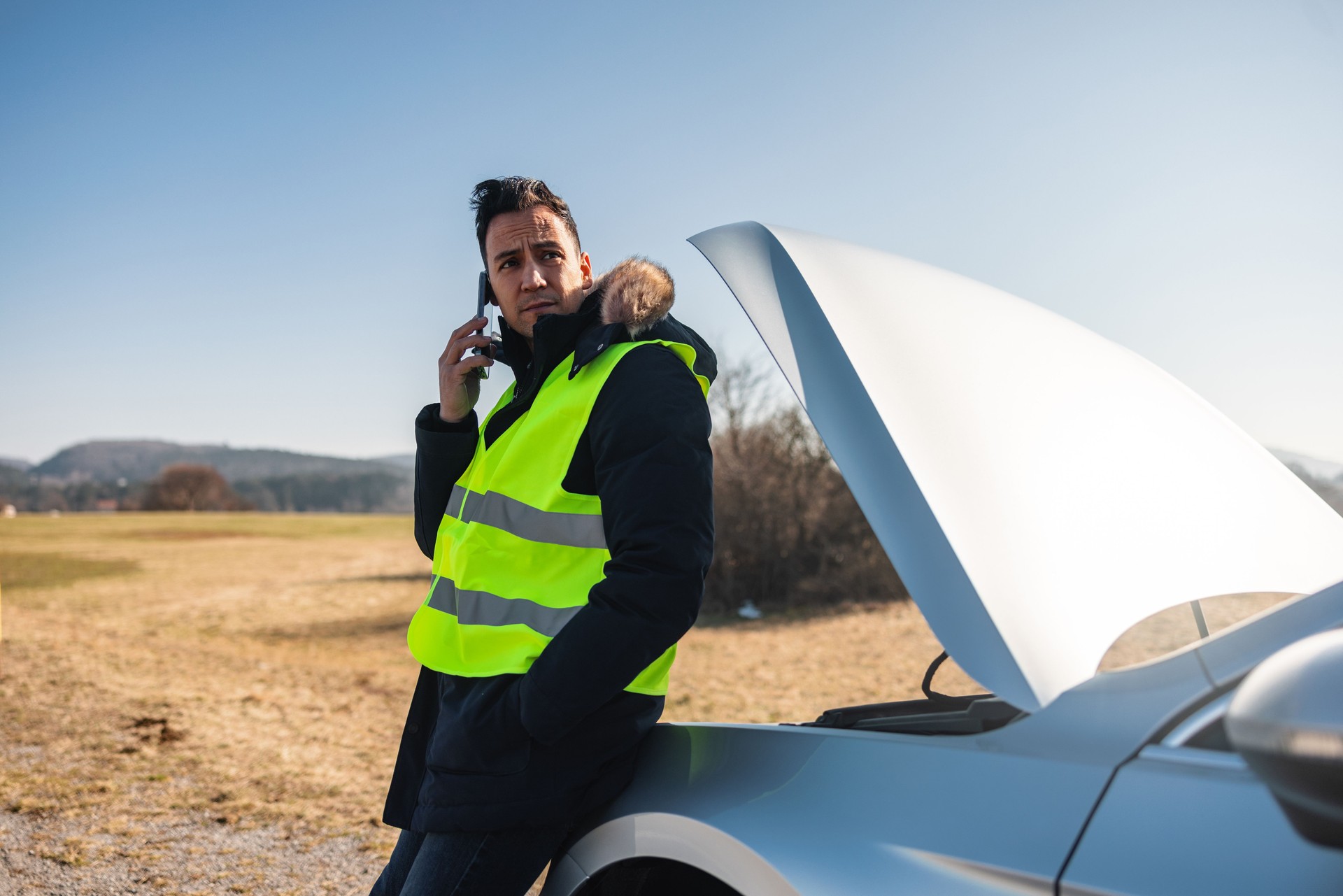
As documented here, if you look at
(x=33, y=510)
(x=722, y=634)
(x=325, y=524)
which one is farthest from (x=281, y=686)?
(x=33, y=510)

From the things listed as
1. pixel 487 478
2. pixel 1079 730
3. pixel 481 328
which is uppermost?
pixel 481 328

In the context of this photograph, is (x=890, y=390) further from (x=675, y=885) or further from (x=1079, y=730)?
(x=675, y=885)

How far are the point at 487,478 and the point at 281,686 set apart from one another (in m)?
6.93

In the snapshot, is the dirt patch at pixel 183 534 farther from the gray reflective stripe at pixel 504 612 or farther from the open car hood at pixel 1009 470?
the open car hood at pixel 1009 470

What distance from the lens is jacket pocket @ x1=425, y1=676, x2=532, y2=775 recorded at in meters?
1.45

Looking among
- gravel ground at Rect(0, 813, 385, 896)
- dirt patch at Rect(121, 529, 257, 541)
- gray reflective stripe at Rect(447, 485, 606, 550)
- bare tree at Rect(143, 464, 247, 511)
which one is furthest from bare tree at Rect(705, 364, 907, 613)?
bare tree at Rect(143, 464, 247, 511)

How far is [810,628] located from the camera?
36.3ft

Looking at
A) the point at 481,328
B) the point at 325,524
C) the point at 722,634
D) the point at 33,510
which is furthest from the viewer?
the point at 33,510

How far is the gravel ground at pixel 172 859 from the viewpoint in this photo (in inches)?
126

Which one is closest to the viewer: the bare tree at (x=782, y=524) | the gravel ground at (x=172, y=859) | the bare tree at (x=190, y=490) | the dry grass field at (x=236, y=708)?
the gravel ground at (x=172, y=859)

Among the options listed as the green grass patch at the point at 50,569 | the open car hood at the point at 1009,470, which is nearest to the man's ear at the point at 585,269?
the open car hood at the point at 1009,470

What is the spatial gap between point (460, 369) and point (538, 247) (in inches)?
14.0

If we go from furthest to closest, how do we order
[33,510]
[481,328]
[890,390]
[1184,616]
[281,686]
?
[33,510]
[281,686]
[481,328]
[1184,616]
[890,390]

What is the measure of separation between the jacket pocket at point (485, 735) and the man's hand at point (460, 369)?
75 centimetres
